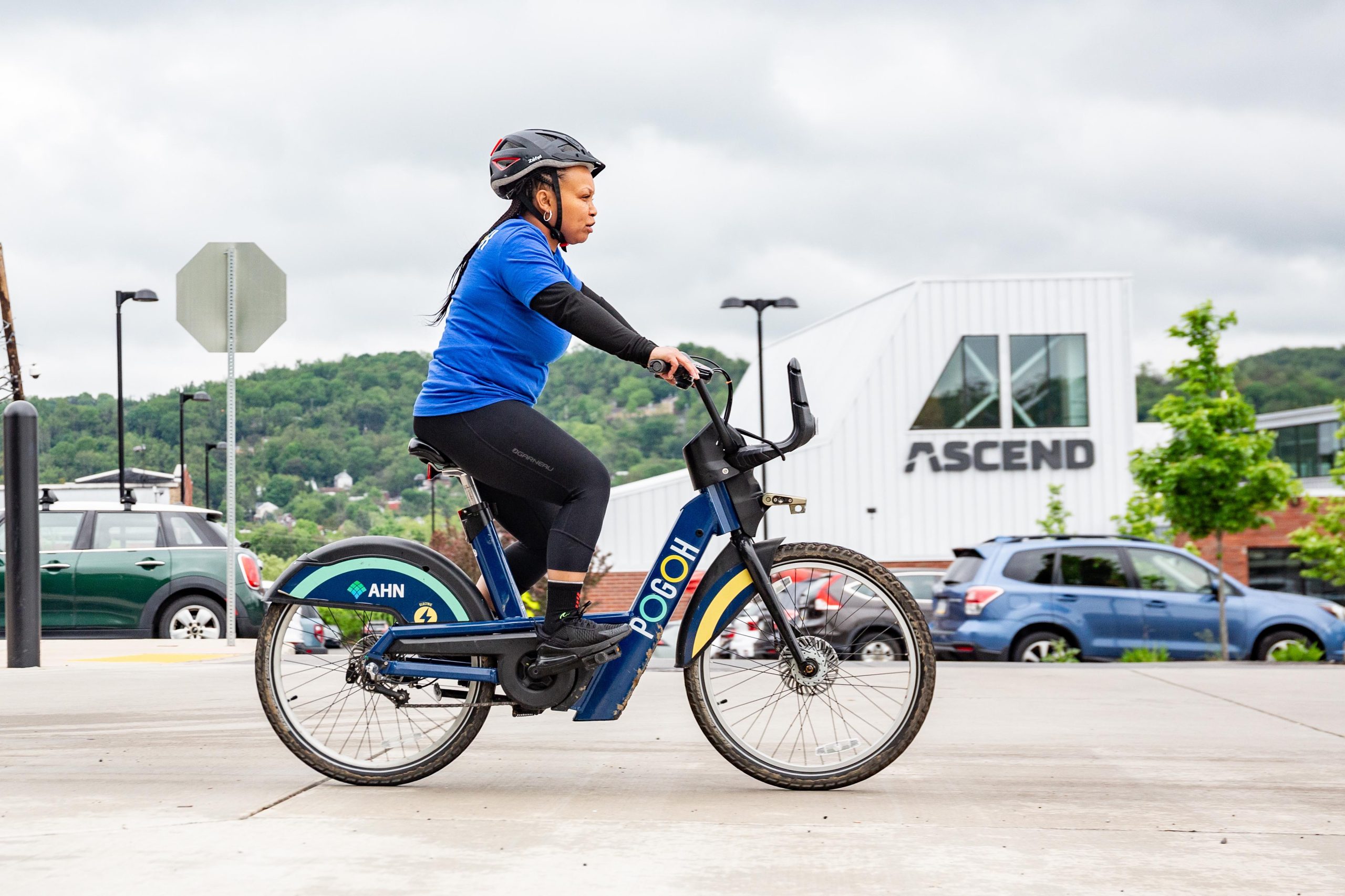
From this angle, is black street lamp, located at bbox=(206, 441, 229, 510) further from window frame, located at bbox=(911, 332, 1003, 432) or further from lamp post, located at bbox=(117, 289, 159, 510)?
window frame, located at bbox=(911, 332, 1003, 432)

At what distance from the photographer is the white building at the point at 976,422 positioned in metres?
35.6

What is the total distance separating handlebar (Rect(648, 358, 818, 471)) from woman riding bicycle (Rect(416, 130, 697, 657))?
0.34m

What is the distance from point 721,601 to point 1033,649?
1000 cm

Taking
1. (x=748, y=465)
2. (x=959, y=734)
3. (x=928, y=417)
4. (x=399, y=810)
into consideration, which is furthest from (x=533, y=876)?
(x=928, y=417)

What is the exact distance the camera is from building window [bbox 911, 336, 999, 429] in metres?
35.8

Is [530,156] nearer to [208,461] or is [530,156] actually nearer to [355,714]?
[355,714]

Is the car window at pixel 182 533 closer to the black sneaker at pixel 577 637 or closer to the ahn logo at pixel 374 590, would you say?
the ahn logo at pixel 374 590

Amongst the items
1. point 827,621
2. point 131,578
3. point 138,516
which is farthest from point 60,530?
point 827,621

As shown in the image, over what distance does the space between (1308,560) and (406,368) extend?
1168 centimetres

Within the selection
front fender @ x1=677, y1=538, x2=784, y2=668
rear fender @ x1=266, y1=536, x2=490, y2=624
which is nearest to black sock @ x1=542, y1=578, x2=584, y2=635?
rear fender @ x1=266, y1=536, x2=490, y2=624

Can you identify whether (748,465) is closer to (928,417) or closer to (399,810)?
(399,810)

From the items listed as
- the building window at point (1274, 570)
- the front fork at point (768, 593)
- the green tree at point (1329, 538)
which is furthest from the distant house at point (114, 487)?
the building window at point (1274, 570)

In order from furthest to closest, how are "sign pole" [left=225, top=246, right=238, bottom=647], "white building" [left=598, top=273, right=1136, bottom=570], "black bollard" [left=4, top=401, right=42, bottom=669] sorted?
"white building" [left=598, top=273, right=1136, bottom=570], "sign pole" [left=225, top=246, right=238, bottom=647], "black bollard" [left=4, top=401, right=42, bottom=669]

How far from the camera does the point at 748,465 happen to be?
4.05 metres
